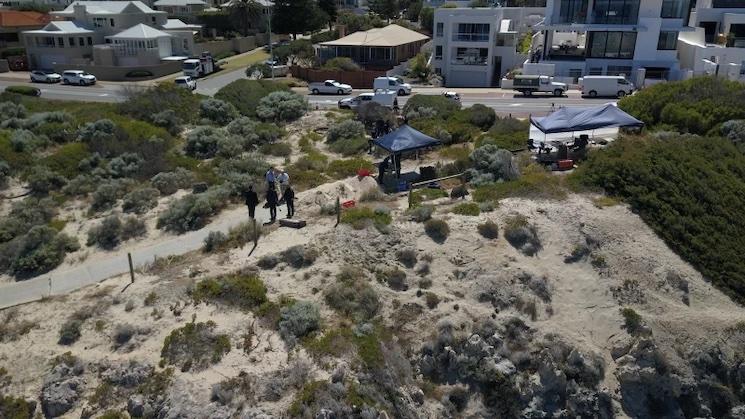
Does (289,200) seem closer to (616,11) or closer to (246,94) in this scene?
(246,94)

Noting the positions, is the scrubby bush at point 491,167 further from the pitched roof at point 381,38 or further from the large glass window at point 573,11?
the pitched roof at point 381,38

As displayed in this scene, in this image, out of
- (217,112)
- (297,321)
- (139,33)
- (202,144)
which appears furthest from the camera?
(139,33)

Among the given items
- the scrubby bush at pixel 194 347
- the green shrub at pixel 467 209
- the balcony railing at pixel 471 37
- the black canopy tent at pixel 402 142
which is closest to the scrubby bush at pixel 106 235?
the scrubby bush at pixel 194 347

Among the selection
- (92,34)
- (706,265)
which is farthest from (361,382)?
(92,34)

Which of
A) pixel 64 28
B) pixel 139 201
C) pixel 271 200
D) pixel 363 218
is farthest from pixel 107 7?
pixel 363 218

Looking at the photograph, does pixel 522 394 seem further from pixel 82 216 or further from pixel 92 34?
pixel 92 34

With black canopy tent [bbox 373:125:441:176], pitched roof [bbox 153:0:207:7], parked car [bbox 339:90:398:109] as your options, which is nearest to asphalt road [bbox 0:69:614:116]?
parked car [bbox 339:90:398:109]
